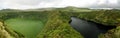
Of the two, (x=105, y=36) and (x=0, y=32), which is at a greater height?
(x=0, y=32)

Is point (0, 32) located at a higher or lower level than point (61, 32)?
higher

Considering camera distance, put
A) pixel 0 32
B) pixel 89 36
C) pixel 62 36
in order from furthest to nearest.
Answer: pixel 89 36
pixel 62 36
pixel 0 32

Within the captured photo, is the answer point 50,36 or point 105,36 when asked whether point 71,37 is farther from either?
point 105,36

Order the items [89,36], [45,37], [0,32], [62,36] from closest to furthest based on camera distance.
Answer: [0,32]
[62,36]
[45,37]
[89,36]

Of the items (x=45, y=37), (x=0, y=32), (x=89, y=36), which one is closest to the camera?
(x=0, y=32)

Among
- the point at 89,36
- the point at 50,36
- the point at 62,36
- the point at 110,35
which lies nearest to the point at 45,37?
the point at 50,36

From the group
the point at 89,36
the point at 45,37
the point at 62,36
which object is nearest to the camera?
the point at 62,36

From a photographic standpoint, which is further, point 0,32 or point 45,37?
point 45,37

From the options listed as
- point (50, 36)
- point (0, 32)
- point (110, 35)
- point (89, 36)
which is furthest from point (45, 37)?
point (0, 32)

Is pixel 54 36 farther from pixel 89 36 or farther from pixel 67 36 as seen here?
pixel 89 36
